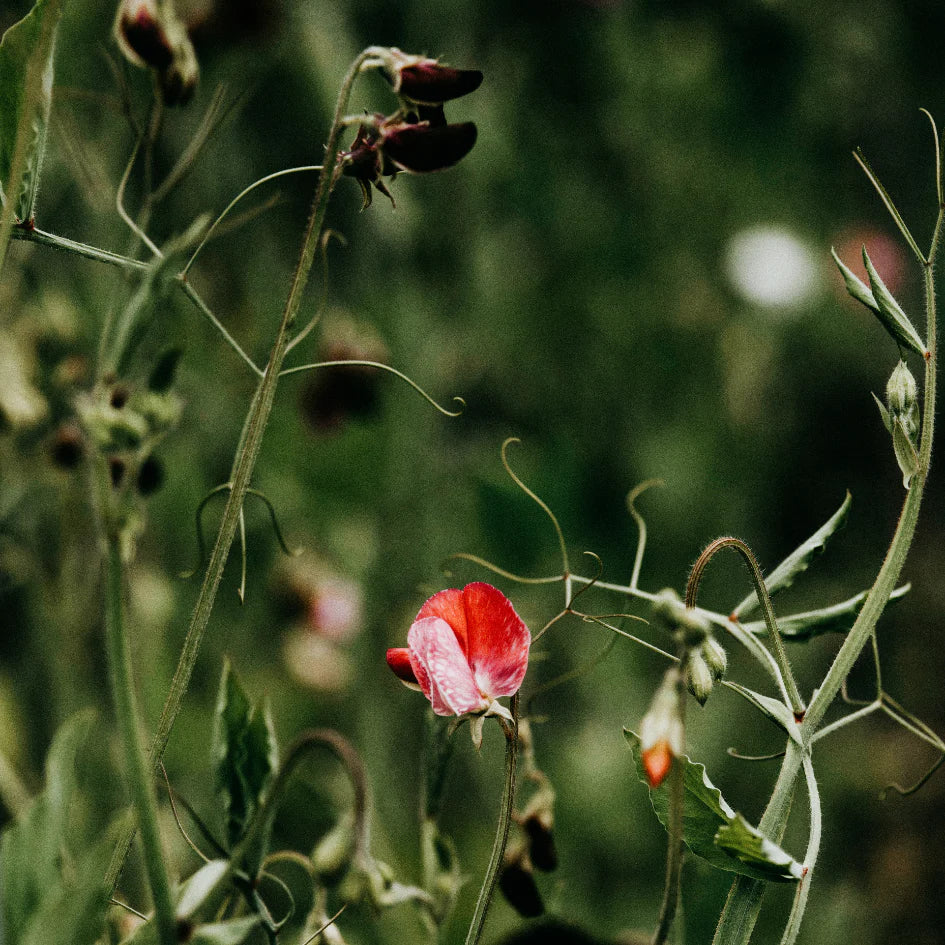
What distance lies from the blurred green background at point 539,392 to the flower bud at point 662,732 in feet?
0.68

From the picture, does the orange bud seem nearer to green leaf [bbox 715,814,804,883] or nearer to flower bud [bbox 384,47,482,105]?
green leaf [bbox 715,814,804,883]

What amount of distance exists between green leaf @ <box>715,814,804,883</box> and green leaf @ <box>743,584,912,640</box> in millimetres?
69

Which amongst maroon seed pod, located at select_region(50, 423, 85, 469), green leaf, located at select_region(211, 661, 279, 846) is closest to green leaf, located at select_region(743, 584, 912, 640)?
green leaf, located at select_region(211, 661, 279, 846)

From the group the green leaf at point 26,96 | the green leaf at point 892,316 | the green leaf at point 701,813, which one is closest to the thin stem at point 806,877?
the green leaf at point 701,813

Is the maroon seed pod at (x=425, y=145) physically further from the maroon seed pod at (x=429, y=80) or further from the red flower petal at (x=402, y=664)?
the red flower petal at (x=402, y=664)

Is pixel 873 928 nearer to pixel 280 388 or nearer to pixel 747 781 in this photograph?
pixel 747 781

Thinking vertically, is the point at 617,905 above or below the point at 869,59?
below

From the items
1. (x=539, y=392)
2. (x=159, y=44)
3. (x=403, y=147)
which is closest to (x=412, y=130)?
(x=403, y=147)

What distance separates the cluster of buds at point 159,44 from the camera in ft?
1.00

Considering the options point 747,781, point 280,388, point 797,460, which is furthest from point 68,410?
point 797,460

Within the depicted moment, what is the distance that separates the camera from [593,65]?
4.22 ft

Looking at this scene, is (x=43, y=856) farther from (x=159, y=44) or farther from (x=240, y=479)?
(x=159, y=44)

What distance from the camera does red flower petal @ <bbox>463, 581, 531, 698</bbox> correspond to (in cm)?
26

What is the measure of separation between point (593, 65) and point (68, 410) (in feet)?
3.04
